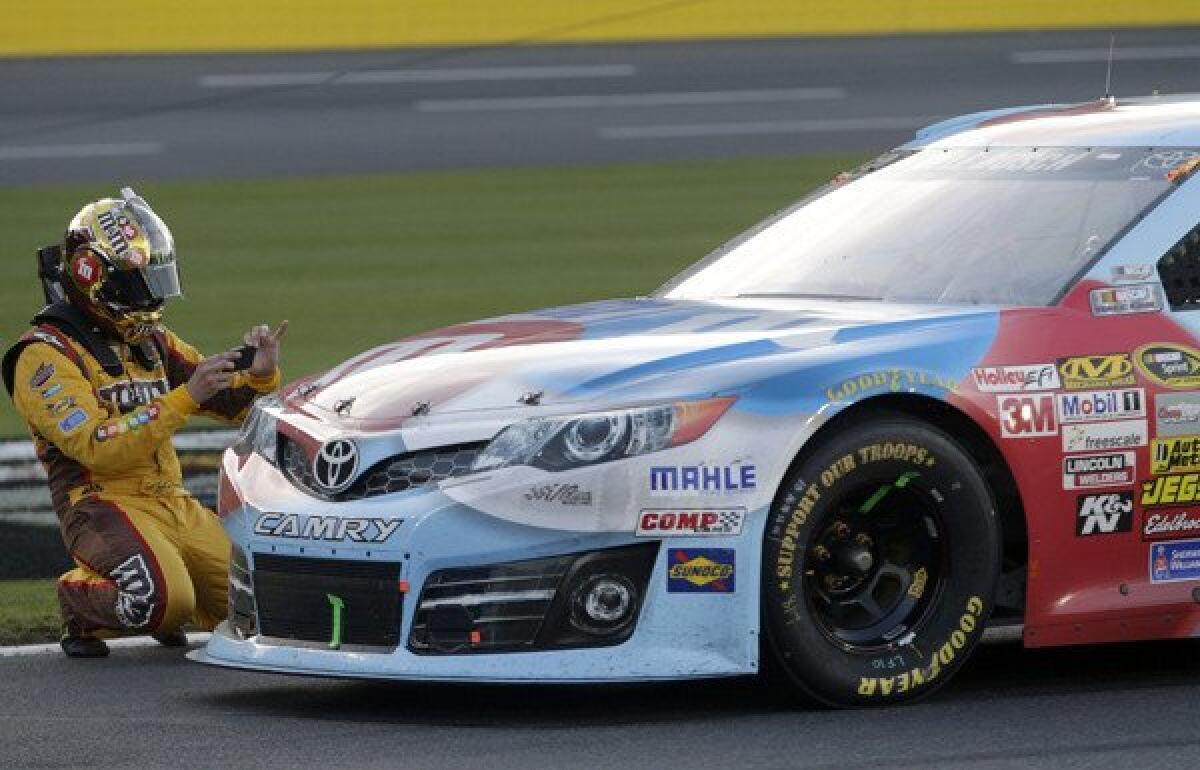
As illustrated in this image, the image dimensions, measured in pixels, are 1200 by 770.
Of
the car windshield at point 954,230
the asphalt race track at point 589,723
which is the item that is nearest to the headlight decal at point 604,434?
the asphalt race track at point 589,723

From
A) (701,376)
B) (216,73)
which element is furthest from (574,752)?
(216,73)

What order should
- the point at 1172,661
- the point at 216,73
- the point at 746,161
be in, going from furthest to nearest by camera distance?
1. the point at 216,73
2. the point at 746,161
3. the point at 1172,661

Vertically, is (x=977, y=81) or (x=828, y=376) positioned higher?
(x=977, y=81)

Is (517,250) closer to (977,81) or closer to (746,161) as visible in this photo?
(746,161)

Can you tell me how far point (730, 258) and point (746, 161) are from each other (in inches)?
465

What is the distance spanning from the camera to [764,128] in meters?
20.9

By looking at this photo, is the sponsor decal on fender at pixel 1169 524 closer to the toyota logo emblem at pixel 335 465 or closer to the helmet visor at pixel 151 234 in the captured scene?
the toyota logo emblem at pixel 335 465

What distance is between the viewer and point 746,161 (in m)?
19.6

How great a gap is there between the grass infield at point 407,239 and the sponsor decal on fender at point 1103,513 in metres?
6.68

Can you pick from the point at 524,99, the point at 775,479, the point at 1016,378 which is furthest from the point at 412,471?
the point at 524,99

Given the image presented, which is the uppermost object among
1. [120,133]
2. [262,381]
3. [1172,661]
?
[120,133]

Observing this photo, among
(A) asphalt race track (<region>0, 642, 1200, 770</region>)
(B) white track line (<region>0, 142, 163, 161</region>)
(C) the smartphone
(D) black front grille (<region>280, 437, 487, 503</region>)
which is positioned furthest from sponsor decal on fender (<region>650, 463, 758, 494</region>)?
(B) white track line (<region>0, 142, 163, 161</region>)

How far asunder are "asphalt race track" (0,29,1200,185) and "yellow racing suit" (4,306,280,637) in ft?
35.1

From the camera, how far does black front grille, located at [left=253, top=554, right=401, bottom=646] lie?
6254 mm
